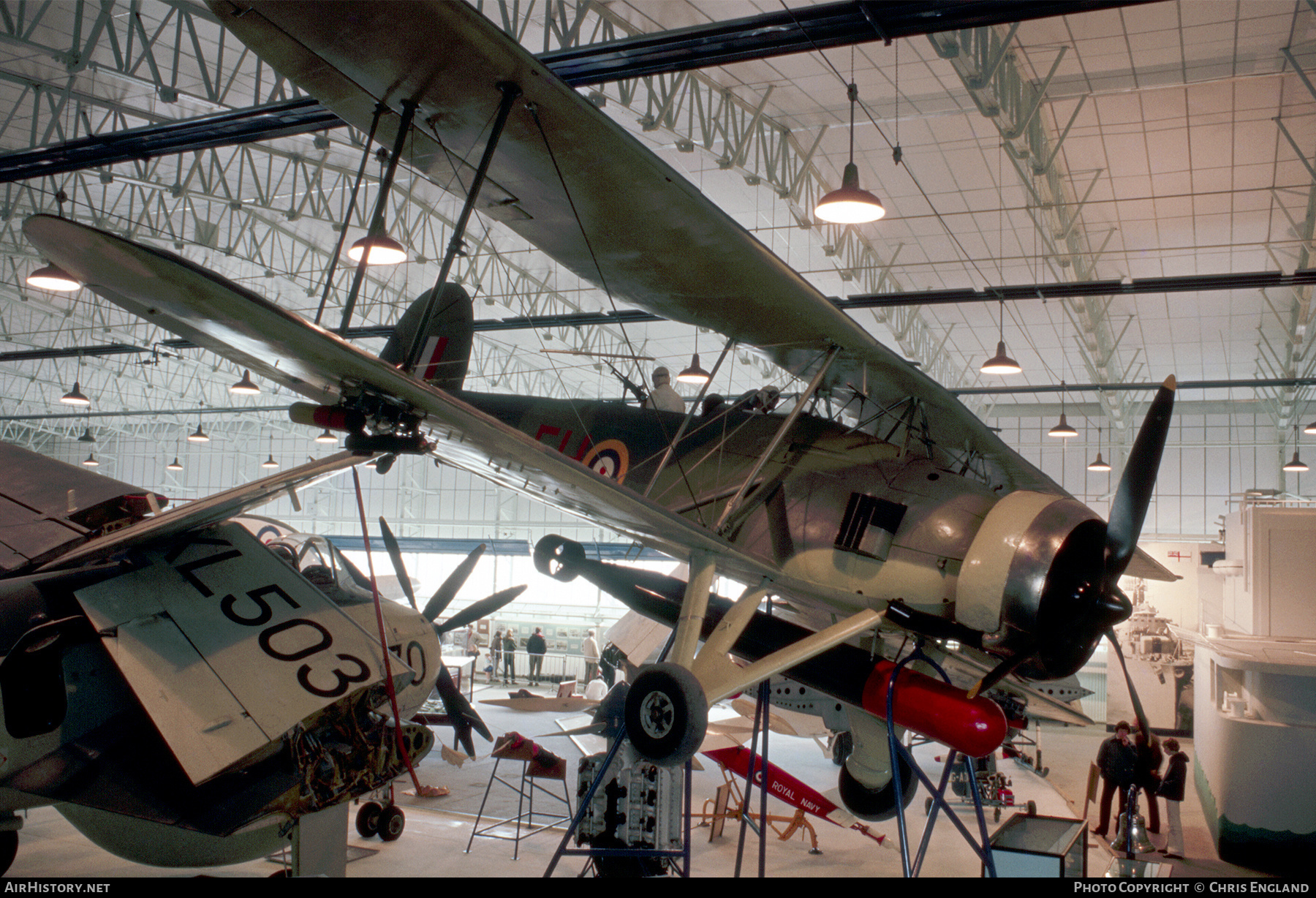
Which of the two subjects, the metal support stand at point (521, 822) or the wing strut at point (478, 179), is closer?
the wing strut at point (478, 179)

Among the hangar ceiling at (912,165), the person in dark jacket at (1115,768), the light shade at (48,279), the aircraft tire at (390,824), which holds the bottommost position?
the aircraft tire at (390,824)

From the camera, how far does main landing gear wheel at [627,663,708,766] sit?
156 inches

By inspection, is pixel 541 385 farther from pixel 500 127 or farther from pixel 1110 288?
pixel 500 127

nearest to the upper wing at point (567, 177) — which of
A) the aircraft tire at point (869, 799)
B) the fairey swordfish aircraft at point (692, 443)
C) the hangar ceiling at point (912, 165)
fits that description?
the fairey swordfish aircraft at point (692, 443)

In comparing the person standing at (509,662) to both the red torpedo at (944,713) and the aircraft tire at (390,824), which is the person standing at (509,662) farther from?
the red torpedo at (944,713)

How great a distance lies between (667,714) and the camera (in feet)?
13.3

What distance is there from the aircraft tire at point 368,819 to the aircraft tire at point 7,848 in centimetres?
279

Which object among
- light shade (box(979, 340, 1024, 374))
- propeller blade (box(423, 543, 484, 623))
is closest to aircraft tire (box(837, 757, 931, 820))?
propeller blade (box(423, 543, 484, 623))

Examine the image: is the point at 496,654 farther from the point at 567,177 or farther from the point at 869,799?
the point at 567,177

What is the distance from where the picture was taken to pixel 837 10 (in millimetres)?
5555

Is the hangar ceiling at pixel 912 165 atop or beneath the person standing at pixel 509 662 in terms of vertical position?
atop

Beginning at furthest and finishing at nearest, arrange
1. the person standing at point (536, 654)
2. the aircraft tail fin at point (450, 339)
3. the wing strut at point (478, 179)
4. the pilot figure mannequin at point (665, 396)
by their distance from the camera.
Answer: the person standing at point (536, 654), the pilot figure mannequin at point (665, 396), the aircraft tail fin at point (450, 339), the wing strut at point (478, 179)

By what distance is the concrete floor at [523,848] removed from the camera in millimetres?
8039

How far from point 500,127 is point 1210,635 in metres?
12.7
